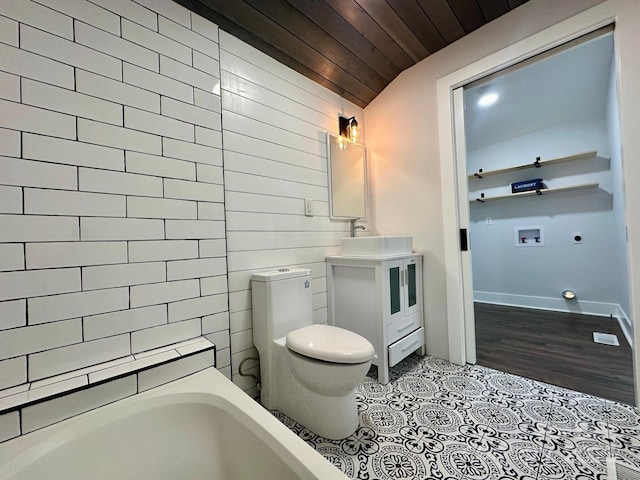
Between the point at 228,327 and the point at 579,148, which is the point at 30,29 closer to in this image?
the point at 228,327

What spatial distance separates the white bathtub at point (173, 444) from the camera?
79 cm

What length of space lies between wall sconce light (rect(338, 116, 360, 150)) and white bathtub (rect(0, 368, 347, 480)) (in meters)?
1.96

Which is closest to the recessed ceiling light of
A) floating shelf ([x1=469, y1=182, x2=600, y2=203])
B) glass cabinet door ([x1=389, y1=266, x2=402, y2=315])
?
floating shelf ([x1=469, y1=182, x2=600, y2=203])

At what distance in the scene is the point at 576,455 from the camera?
1168mm

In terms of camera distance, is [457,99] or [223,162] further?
[457,99]

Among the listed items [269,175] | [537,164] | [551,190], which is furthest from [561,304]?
[269,175]

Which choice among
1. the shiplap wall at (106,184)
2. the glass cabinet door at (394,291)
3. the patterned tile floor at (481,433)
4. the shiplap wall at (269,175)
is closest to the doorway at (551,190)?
the glass cabinet door at (394,291)

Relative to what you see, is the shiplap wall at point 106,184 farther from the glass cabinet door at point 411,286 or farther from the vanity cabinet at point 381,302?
the glass cabinet door at point 411,286

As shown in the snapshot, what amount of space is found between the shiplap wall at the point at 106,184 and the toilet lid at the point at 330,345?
474mm

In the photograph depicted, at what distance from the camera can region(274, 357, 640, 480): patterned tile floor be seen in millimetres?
1125

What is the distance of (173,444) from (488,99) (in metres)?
3.65

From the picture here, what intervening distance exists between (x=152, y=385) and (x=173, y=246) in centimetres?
63

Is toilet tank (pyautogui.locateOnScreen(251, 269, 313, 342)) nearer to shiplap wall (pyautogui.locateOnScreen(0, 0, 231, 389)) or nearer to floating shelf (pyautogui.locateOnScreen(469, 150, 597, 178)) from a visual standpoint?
shiplap wall (pyautogui.locateOnScreen(0, 0, 231, 389))

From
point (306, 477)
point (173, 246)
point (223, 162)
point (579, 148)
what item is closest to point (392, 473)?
point (306, 477)
